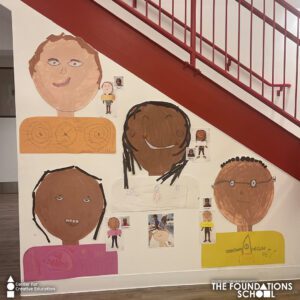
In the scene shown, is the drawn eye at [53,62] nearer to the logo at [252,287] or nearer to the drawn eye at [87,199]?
the drawn eye at [87,199]

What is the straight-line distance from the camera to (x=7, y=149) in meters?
6.57

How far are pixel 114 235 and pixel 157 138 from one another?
861 mm

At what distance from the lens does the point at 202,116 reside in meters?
2.59

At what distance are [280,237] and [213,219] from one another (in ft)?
2.06

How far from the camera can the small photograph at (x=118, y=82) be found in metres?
2.50

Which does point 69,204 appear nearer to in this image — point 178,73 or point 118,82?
point 118,82

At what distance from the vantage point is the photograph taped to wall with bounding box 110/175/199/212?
256 centimetres

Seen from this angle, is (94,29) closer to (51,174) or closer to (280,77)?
(51,174)

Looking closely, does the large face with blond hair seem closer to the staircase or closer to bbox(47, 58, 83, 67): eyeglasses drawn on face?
bbox(47, 58, 83, 67): eyeglasses drawn on face

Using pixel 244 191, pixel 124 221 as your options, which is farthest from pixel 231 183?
pixel 124 221

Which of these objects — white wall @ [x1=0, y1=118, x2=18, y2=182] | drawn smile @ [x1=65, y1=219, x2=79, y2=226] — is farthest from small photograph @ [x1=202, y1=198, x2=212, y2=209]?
white wall @ [x1=0, y1=118, x2=18, y2=182]

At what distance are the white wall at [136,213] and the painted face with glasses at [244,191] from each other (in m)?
0.05

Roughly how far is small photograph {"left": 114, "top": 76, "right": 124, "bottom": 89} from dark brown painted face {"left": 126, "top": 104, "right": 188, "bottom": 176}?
9.7 inches

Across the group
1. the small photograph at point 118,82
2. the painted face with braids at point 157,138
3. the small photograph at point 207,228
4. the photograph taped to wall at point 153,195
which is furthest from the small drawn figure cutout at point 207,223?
the small photograph at point 118,82
